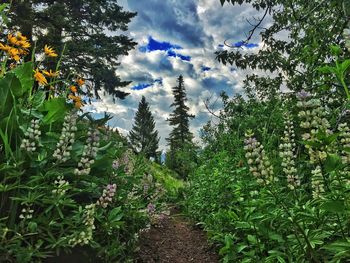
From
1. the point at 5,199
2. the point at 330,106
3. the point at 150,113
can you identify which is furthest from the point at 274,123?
the point at 150,113

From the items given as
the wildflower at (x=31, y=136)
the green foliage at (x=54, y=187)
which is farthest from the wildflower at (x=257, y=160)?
the wildflower at (x=31, y=136)

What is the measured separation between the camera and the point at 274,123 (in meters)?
5.81

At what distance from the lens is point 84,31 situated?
22.4 m

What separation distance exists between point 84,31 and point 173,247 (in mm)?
19914

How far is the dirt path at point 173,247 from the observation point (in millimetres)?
3928

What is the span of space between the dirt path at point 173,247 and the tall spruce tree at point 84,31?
13472 millimetres

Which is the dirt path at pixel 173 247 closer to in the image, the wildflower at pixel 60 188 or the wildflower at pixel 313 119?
the wildflower at pixel 60 188

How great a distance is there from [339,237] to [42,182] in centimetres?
202

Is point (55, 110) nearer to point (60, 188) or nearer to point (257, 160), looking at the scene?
point (60, 188)

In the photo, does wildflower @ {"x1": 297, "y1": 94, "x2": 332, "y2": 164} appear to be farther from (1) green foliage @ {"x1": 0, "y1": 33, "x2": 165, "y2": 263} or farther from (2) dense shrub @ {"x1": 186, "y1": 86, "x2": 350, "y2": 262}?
(1) green foliage @ {"x1": 0, "y1": 33, "x2": 165, "y2": 263}

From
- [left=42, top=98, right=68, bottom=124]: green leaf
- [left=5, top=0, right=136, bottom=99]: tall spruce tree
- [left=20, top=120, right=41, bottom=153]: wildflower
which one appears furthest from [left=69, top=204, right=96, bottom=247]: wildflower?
[left=5, top=0, right=136, bottom=99]: tall spruce tree

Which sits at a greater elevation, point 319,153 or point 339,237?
point 319,153

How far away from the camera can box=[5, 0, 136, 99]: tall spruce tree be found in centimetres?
1723

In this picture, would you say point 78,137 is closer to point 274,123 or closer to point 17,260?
point 17,260
